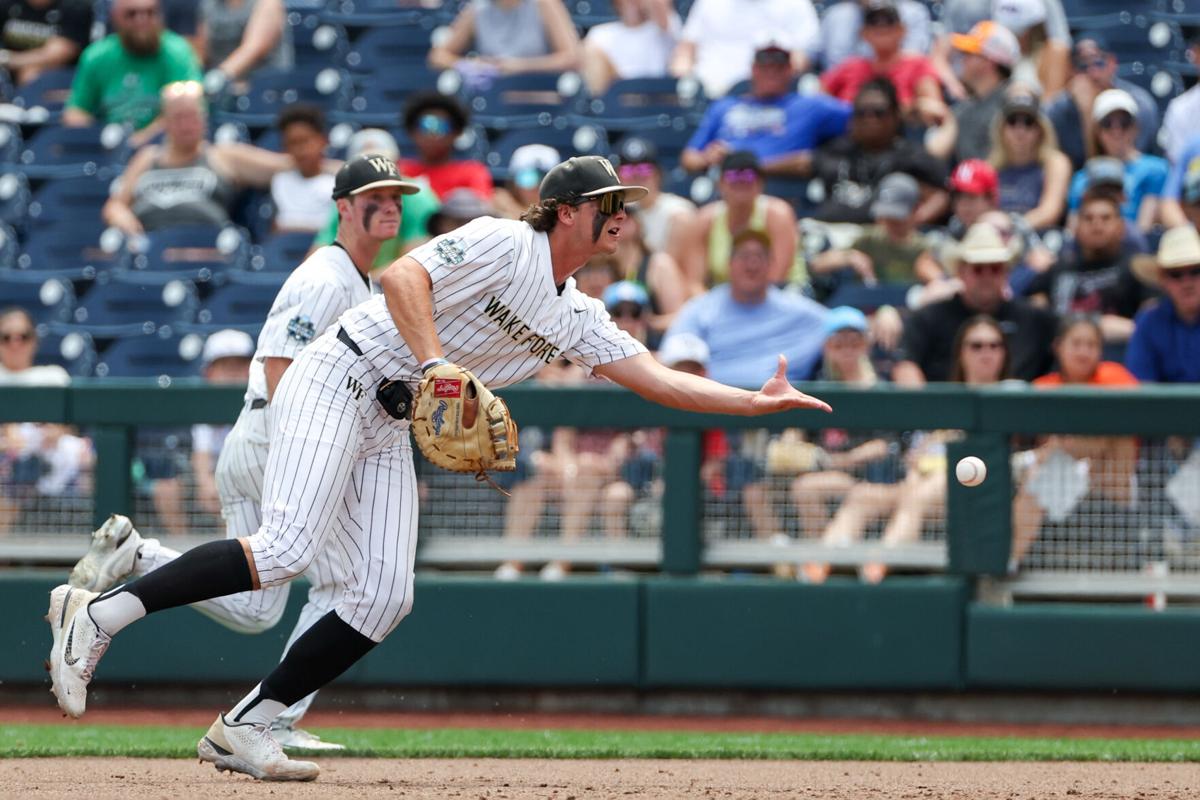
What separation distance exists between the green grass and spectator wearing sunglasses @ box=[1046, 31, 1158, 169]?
3.89 meters

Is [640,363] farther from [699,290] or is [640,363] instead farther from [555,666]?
[699,290]

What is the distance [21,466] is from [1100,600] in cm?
461

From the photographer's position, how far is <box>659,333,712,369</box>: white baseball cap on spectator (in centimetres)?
764

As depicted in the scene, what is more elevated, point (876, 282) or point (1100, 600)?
point (876, 282)

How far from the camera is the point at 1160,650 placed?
7.14m

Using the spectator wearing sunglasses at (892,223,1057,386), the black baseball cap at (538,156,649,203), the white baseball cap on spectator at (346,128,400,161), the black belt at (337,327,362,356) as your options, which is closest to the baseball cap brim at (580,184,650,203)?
the black baseball cap at (538,156,649,203)

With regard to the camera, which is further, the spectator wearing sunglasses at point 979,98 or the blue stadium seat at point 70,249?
the blue stadium seat at point 70,249

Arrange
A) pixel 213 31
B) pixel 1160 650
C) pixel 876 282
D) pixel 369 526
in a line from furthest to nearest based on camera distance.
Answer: pixel 213 31, pixel 876 282, pixel 1160 650, pixel 369 526

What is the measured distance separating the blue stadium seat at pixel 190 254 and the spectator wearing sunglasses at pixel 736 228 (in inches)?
100

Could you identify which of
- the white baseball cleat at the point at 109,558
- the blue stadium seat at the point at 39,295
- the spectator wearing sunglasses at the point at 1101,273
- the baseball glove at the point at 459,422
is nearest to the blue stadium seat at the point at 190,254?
the blue stadium seat at the point at 39,295

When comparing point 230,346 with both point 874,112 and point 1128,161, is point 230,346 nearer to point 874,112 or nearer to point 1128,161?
point 874,112

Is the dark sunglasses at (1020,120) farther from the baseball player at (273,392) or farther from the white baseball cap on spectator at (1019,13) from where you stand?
the baseball player at (273,392)

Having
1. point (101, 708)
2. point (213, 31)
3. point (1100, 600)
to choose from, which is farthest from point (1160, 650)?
point (213, 31)

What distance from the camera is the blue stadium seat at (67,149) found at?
424 inches
